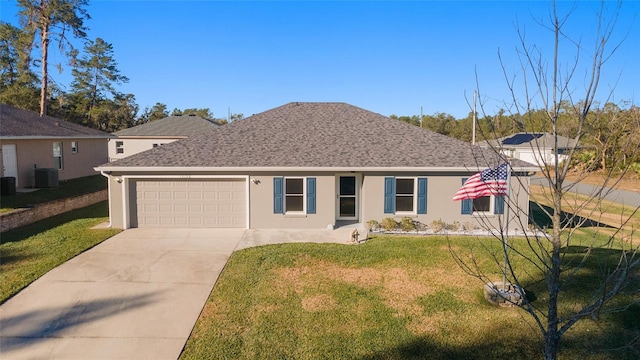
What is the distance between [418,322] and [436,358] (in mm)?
1140

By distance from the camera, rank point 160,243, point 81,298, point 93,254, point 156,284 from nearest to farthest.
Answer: point 81,298
point 156,284
point 93,254
point 160,243

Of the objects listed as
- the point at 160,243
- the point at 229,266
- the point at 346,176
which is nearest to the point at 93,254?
the point at 160,243

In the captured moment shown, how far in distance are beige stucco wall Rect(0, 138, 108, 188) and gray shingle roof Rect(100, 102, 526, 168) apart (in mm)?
8144

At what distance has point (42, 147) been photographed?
2058cm

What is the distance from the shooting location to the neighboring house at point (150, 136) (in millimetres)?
34000

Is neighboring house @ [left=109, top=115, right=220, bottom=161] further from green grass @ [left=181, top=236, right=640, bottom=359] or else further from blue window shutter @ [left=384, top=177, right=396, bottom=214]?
green grass @ [left=181, top=236, right=640, bottom=359]

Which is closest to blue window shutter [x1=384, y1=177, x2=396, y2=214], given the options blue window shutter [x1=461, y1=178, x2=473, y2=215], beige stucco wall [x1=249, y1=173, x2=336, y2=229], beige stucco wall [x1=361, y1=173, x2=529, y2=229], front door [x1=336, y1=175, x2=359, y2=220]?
beige stucco wall [x1=361, y1=173, x2=529, y2=229]

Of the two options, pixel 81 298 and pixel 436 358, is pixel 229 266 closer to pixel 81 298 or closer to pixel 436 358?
pixel 81 298

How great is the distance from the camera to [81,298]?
832cm

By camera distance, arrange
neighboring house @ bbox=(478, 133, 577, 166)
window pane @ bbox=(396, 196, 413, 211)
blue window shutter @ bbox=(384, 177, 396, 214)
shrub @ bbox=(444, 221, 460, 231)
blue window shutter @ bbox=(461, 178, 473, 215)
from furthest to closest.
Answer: window pane @ bbox=(396, 196, 413, 211), blue window shutter @ bbox=(384, 177, 396, 214), blue window shutter @ bbox=(461, 178, 473, 215), shrub @ bbox=(444, 221, 460, 231), neighboring house @ bbox=(478, 133, 577, 166)

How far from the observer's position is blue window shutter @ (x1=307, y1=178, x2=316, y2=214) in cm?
1435

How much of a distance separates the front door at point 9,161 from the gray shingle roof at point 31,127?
0.75 meters

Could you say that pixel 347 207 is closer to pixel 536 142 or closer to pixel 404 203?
pixel 404 203

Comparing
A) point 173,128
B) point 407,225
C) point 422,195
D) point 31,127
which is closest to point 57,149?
point 31,127
